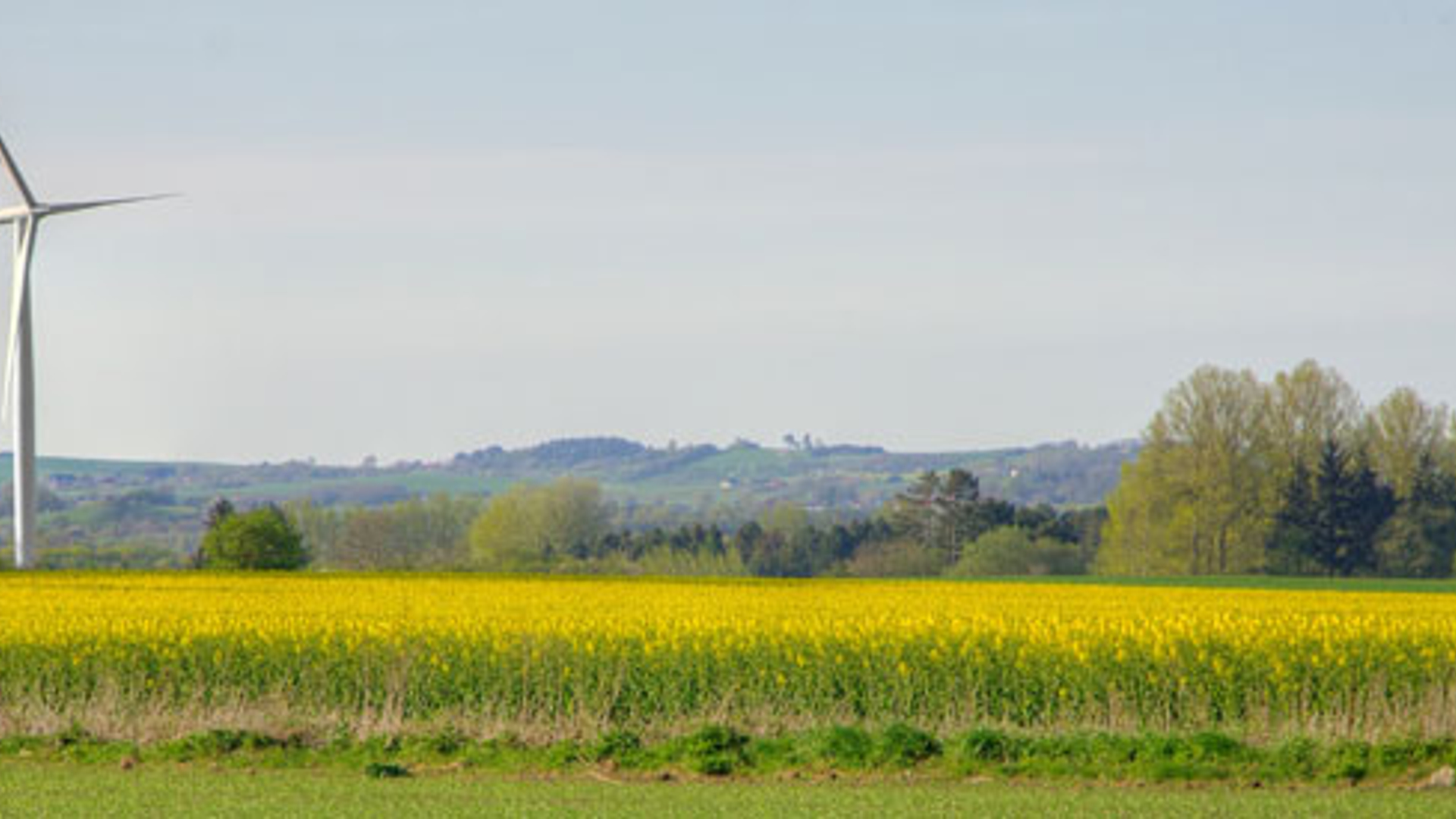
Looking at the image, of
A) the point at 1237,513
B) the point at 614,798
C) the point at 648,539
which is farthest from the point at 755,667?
the point at 648,539

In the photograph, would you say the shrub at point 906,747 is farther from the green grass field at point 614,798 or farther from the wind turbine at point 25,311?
the wind turbine at point 25,311

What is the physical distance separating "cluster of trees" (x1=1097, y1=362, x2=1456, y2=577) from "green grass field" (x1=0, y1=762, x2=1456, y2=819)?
77.2 m

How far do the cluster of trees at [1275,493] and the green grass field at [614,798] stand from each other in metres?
77.2

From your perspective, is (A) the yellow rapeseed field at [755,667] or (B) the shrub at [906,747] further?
(A) the yellow rapeseed field at [755,667]

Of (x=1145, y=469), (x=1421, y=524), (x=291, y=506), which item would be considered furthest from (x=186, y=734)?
(x=291, y=506)

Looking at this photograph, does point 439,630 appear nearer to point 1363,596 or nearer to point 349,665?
point 349,665

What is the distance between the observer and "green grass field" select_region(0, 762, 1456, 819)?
704 inches

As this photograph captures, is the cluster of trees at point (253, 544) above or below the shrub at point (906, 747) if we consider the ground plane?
above

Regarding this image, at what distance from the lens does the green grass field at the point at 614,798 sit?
17.9 m

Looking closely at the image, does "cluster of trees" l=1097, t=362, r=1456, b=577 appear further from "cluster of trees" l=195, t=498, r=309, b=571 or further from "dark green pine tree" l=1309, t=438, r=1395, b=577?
"cluster of trees" l=195, t=498, r=309, b=571

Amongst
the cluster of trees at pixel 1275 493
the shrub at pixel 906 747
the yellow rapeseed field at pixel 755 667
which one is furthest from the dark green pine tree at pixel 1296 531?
the shrub at pixel 906 747

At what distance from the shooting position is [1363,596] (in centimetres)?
4784

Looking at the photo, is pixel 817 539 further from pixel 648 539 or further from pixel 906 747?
pixel 906 747

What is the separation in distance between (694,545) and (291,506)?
186 feet
